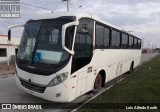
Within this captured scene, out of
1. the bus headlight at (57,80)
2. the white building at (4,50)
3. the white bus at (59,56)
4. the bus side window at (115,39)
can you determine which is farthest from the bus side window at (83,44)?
the white building at (4,50)

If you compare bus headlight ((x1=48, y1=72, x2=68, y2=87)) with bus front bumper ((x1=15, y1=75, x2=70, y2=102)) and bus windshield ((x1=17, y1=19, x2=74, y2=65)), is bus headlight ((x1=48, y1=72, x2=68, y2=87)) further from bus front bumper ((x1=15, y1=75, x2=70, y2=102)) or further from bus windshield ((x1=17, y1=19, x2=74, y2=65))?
bus windshield ((x1=17, y1=19, x2=74, y2=65))

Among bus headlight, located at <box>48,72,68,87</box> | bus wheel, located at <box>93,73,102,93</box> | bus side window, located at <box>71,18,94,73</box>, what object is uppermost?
bus side window, located at <box>71,18,94,73</box>

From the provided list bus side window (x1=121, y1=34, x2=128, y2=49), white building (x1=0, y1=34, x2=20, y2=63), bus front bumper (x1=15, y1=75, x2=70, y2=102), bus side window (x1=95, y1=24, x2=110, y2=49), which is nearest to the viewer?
bus front bumper (x1=15, y1=75, x2=70, y2=102)

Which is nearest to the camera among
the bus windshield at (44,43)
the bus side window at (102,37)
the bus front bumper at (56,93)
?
the bus front bumper at (56,93)

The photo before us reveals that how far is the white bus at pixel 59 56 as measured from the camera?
7.27 meters

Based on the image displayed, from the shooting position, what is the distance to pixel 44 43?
7809 mm

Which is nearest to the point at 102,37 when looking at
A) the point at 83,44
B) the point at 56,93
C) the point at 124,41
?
the point at 83,44

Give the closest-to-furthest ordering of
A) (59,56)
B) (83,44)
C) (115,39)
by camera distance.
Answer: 1. (59,56)
2. (83,44)
3. (115,39)

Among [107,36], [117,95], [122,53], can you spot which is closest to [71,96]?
[117,95]

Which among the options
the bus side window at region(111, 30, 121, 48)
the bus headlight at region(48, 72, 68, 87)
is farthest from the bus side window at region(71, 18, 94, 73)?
the bus side window at region(111, 30, 121, 48)

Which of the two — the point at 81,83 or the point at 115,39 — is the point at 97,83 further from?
the point at 115,39

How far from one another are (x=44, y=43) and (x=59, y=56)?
77 centimetres

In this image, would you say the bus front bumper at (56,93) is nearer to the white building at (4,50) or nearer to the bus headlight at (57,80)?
the bus headlight at (57,80)

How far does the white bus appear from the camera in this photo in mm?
7266
